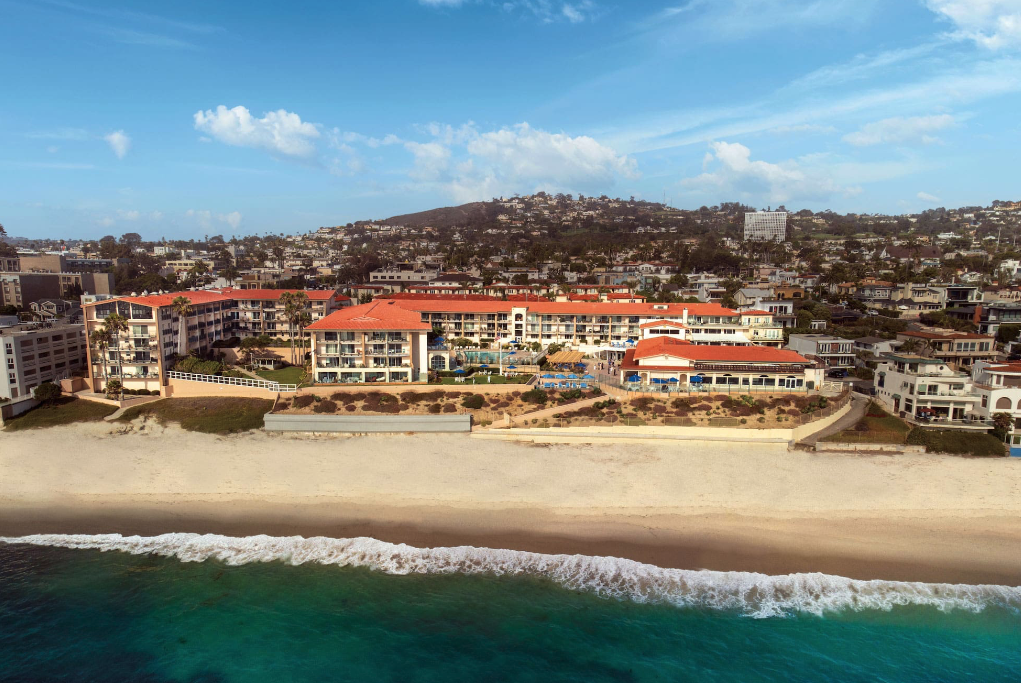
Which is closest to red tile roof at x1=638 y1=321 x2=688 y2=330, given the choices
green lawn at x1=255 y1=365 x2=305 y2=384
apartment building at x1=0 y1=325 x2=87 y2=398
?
green lawn at x1=255 y1=365 x2=305 y2=384

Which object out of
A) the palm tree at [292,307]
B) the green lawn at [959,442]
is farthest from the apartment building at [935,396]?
the palm tree at [292,307]

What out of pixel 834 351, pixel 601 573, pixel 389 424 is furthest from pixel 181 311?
pixel 834 351

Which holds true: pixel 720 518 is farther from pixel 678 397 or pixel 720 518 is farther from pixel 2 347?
pixel 2 347

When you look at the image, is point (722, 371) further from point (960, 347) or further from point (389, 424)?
point (960, 347)

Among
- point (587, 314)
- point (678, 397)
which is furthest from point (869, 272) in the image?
point (678, 397)

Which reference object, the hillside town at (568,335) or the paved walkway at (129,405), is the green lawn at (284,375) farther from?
the paved walkway at (129,405)

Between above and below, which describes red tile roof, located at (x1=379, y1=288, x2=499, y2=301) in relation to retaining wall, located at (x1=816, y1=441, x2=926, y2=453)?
above

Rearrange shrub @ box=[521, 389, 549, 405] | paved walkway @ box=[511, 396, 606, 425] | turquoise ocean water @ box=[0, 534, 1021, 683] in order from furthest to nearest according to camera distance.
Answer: shrub @ box=[521, 389, 549, 405], paved walkway @ box=[511, 396, 606, 425], turquoise ocean water @ box=[0, 534, 1021, 683]

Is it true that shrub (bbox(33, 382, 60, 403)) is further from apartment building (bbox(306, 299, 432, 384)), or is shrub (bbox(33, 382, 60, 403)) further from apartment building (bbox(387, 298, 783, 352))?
apartment building (bbox(387, 298, 783, 352))
